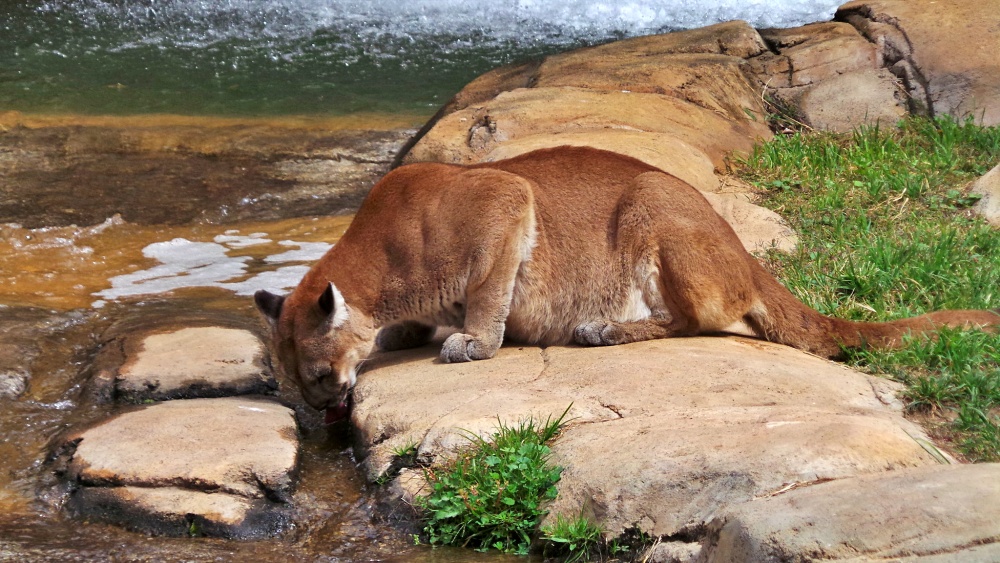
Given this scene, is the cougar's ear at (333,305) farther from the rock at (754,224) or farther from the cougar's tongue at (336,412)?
the rock at (754,224)

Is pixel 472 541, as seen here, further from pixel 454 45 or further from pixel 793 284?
pixel 454 45

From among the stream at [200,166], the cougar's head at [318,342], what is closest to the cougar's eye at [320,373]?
the cougar's head at [318,342]

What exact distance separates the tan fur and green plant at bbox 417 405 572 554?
4.46 feet

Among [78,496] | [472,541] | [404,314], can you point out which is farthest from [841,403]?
[78,496]

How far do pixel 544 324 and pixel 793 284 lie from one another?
6.08ft

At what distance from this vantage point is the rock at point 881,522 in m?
3.11

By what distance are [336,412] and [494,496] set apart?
1.77 metres

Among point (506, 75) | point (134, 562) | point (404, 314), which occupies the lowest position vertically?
point (134, 562)

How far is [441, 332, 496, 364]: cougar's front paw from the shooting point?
584 cm

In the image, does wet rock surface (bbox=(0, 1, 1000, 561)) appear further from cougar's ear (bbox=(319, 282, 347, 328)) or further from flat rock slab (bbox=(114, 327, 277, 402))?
cougar's ear (bbox=(319, 282, 347, 328))

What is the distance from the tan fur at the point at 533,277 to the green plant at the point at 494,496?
53.5 inches

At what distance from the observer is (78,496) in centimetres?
475

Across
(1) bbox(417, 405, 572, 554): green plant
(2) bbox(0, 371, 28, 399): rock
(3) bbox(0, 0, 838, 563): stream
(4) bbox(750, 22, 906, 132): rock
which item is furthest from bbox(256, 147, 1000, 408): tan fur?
(4) bbox(750, 22, 906, 132): rock

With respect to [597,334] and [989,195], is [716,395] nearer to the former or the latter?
[597,334]
